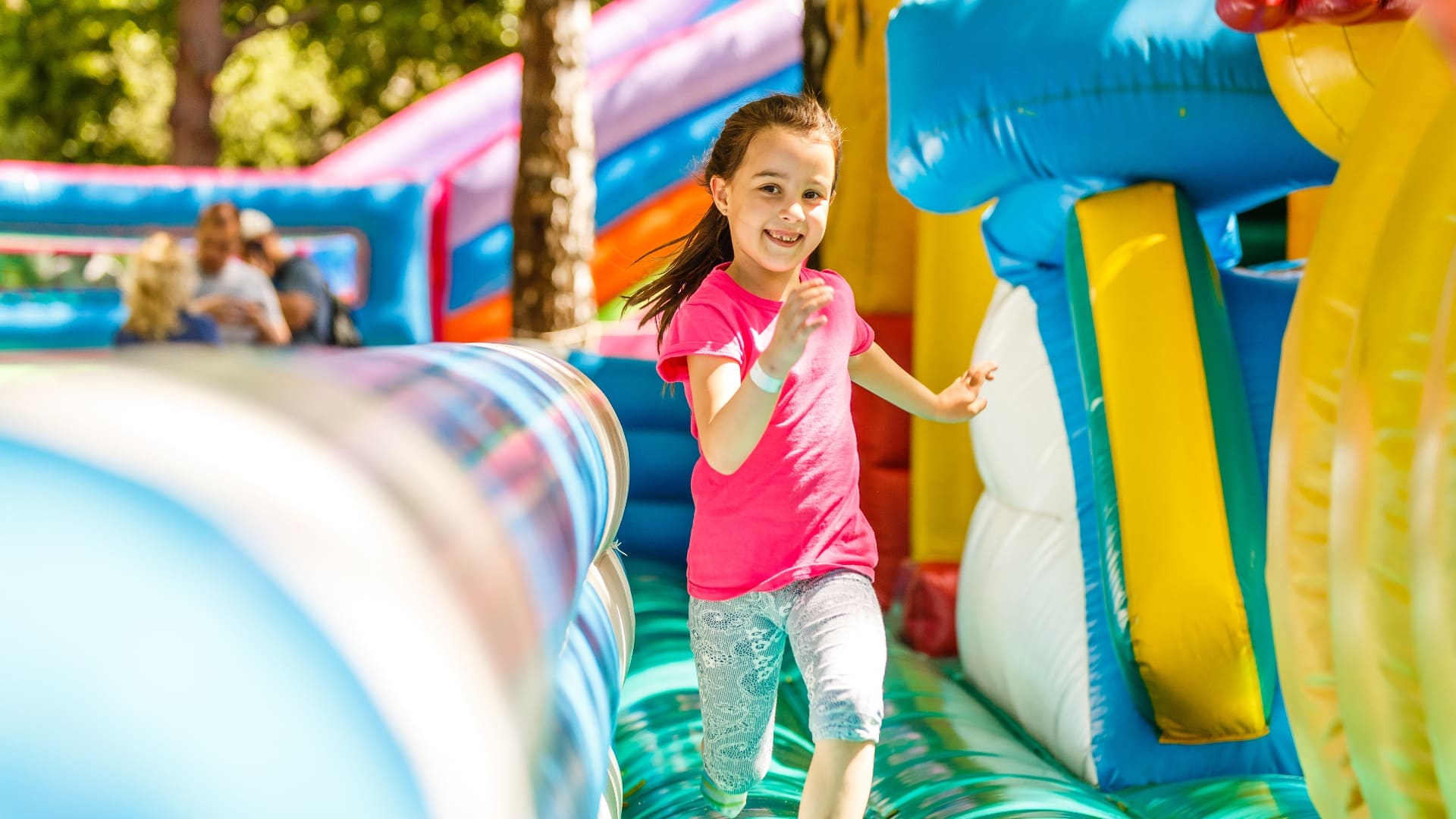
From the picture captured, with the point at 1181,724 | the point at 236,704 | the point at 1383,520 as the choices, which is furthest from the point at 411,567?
the point at 1181,724

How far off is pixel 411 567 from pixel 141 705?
125mm

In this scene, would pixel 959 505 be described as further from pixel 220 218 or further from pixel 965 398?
pixel 220 218

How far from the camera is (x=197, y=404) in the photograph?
592mm

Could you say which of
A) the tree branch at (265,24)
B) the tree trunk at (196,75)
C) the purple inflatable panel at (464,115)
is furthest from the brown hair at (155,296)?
the tree branch at (265,24)

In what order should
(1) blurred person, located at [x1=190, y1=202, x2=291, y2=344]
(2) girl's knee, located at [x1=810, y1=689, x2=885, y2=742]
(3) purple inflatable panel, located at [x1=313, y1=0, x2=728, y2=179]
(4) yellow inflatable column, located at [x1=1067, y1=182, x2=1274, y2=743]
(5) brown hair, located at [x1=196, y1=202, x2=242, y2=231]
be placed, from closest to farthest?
(2) girl's knee, located at [x1=810, y1=689, x2=885, y2=742] < (4) yellow inflatable column, located at [x1=1067, y1=182, x2=1274, y2=743] < (1) blurred person, located at [x1=190, y1=202, x2=291, y2=344] < (5) brown hair, located at [x1=196, y1=202, x2=242, y2=231] < (3) purple inflatable panel, located at [x1=313, y1=0, x2=728, y2=179]

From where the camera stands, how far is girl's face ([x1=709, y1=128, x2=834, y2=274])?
3.92 ft

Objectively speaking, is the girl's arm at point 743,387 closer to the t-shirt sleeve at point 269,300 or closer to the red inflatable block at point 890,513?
the red inflatable block at point 890,513

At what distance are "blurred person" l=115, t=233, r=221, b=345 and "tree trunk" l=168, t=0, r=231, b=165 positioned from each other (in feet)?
22.8

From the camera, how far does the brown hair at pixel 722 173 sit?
122 centimetres

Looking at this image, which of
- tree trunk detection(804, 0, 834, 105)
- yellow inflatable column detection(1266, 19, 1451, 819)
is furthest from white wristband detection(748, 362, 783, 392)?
tree trunk detection(804, 0, 834, 105)

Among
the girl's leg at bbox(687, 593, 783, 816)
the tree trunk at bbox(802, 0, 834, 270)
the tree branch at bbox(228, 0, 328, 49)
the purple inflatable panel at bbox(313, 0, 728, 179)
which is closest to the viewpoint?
the girl's leg at bbox(687, 593, 783, 816)

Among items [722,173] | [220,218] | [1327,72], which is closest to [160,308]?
[220,218]

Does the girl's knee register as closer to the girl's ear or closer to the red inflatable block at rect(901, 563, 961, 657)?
the girl's ear

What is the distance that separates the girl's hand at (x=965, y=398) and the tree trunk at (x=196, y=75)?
9.57 metres
